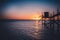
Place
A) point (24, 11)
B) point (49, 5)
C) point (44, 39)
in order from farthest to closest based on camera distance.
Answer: point (24, 11) < point (49, 5) < point (44, 39)

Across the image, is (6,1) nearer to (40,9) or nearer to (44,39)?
(40,9)

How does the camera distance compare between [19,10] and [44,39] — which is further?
[19,10]

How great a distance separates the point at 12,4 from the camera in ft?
72.2

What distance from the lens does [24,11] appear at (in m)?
22.4

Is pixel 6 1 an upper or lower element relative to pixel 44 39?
upper

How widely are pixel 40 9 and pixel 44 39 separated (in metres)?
15.1

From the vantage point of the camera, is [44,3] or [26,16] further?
[26,16]

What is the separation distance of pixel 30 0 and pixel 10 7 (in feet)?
8.75

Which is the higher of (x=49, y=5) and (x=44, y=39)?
(x=49, y=5)

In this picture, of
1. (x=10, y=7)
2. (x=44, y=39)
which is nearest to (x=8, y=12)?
(x=10, y=7)

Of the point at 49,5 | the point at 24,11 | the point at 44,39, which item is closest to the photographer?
the point at 44,39

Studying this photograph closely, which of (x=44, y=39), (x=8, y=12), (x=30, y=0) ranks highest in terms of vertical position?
(x=30, y=0)

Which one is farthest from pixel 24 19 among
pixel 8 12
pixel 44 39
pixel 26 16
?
pixel 44 39

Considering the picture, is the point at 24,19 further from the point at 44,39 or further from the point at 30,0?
the point at 44,39
